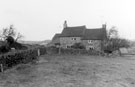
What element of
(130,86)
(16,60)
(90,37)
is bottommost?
(130,86)

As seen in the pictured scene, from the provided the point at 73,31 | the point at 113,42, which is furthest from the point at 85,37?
the point at 113,42

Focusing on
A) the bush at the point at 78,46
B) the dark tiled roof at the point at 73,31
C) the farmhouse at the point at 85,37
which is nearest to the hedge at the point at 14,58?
the bush at the point at 78,46

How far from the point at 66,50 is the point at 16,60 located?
14323mm

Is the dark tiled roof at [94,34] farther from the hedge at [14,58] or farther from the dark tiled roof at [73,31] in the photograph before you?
the hedge at [14,58]

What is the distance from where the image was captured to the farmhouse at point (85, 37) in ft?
108

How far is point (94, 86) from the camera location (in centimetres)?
802

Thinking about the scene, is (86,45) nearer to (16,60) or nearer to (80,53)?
(80,53)

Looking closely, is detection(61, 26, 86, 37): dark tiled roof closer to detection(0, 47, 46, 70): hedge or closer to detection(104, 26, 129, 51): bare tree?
detection(104, 26, 129, 51): bare tree

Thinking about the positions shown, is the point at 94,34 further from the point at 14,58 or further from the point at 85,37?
the point at 14,58

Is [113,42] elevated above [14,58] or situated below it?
above

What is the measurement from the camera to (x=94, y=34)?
34.8 m

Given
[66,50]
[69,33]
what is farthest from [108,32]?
[66,50]

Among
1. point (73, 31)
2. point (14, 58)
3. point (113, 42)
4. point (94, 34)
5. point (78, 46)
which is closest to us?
point (14, 58)

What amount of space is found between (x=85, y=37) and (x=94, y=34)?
2.71 meters
